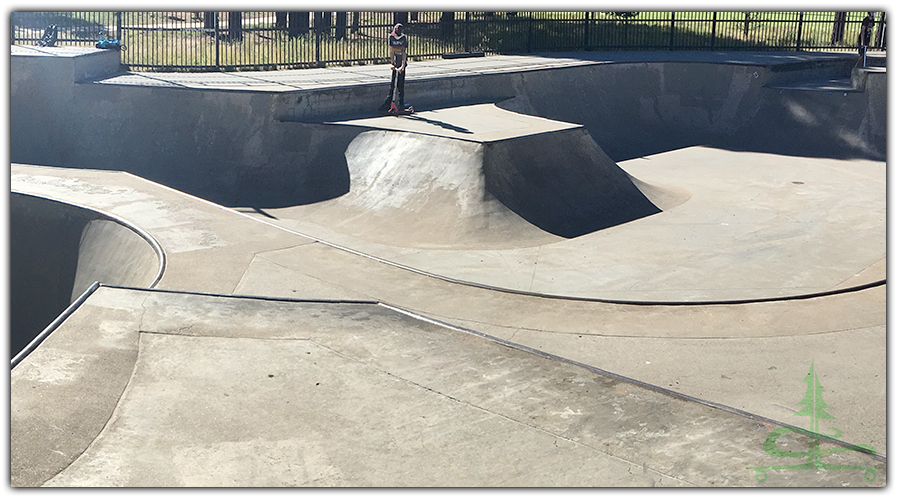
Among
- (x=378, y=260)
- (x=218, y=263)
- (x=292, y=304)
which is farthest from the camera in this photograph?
(x=378, y=260)

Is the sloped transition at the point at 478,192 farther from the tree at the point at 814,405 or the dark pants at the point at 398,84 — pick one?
the tree at the point at 814,405

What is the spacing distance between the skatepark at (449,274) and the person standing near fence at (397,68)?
75 cm

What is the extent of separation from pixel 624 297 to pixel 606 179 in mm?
4990

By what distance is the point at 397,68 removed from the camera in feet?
54.2

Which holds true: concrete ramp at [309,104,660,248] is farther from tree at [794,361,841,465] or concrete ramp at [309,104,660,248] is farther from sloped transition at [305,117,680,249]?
tree at [794,361,841,465]

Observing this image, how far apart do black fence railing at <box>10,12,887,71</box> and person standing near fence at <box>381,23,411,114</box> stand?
4.59 metres

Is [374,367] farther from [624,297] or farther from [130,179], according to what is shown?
[130,179]

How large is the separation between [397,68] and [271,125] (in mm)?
2633

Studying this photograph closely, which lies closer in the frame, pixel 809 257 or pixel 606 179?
pixel 809 257

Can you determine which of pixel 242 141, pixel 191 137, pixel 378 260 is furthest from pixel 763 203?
pixel 191 137

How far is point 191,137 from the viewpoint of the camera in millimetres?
16344

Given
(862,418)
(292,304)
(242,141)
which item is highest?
(242,141)

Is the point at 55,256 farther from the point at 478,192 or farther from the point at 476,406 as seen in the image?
the point at 476,406

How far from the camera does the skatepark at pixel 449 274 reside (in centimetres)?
557
